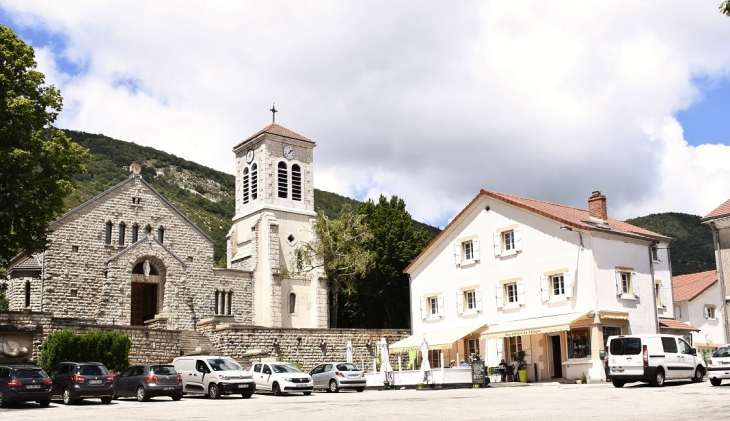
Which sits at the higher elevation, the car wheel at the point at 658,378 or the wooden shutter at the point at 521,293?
the wooden shutter at the point at 521,293

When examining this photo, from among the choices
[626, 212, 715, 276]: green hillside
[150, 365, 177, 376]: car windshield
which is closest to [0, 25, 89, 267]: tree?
[150, 365, 177, 376]: car windshield

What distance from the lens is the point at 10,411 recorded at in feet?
67.4

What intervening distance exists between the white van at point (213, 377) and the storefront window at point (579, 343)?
14699mm

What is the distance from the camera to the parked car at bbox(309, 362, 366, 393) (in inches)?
1202

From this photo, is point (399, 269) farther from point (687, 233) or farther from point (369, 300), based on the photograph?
point (687, 233)

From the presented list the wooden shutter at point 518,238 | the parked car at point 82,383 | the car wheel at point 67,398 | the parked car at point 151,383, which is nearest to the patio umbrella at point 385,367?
the wooden shutter at point 518,238

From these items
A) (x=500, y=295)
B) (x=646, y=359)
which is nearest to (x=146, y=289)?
(x=500, y=295)

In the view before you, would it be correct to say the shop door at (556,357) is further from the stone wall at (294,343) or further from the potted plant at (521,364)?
the stone wall at (294,343)

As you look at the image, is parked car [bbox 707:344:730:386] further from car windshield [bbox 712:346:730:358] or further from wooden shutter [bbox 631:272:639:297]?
wooden shutter [bbox 631:272:639:297]

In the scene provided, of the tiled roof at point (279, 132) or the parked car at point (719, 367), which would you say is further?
the tiled roof at point (279, 132)

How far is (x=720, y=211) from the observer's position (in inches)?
1433

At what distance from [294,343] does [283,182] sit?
564 inches

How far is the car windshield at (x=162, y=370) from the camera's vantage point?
2497cm

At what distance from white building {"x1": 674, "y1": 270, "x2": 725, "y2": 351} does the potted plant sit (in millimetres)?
13815
